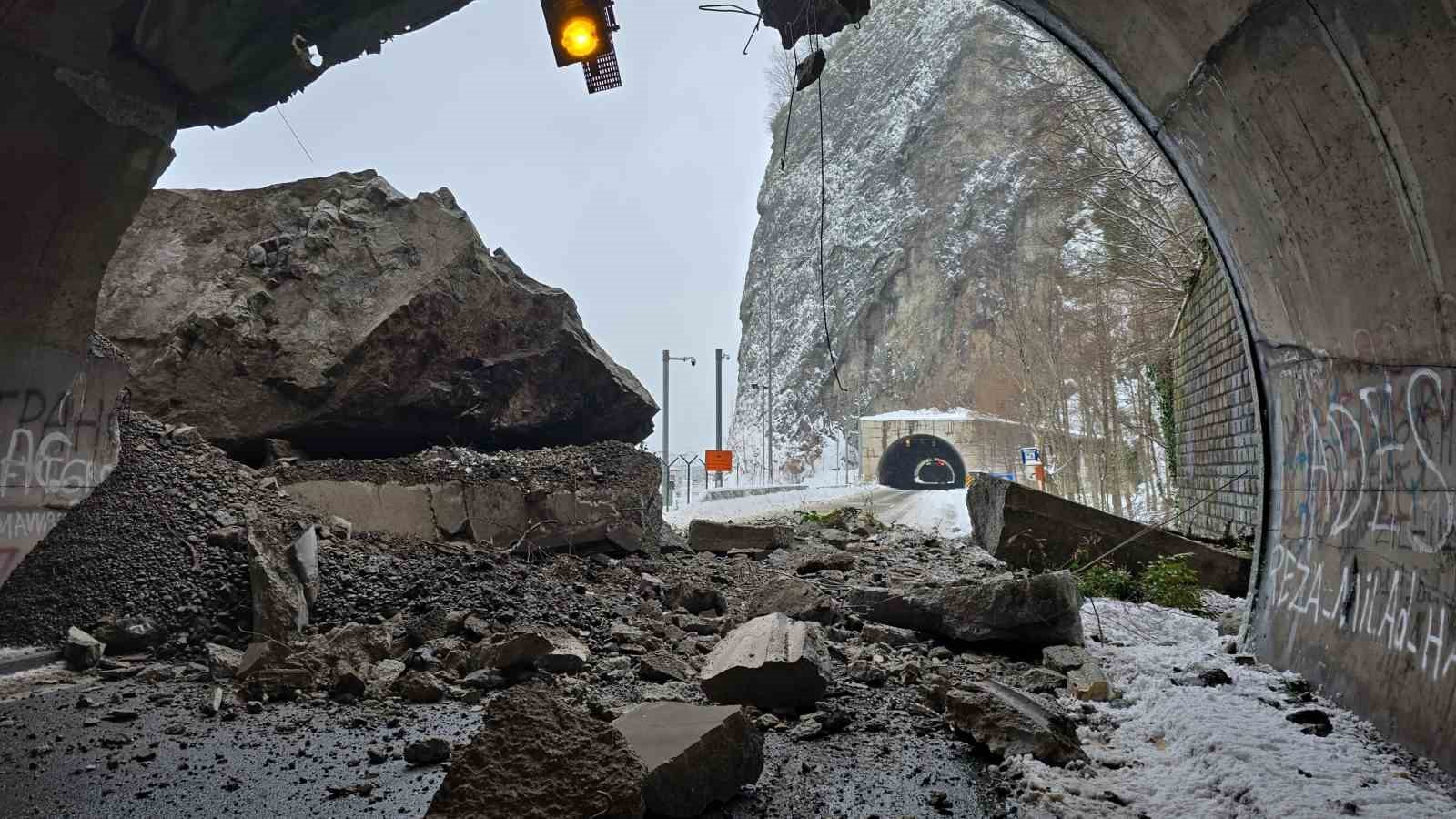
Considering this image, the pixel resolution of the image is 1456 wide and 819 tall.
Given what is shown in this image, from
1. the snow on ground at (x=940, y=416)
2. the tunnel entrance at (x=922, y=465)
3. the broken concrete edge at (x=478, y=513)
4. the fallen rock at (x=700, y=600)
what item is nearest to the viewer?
the fallen rock at (x=700, y=600)

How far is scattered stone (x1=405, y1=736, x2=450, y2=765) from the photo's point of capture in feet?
11.3

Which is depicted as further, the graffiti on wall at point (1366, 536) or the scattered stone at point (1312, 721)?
the scattered stone at point (1312, 721)

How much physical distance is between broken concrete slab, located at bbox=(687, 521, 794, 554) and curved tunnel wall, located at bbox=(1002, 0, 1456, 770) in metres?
5.71

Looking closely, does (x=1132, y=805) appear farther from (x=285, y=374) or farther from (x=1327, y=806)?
(x=285, y=374)

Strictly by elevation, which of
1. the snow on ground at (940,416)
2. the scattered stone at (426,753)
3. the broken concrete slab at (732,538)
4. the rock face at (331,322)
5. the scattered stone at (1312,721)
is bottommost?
the scattered stone at (426,753)

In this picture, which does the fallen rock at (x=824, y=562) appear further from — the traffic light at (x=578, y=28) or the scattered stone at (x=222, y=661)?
the traffic light at (x=578, y=28)

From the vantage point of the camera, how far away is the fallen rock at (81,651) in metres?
5.12

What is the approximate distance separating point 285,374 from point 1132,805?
7.71 m

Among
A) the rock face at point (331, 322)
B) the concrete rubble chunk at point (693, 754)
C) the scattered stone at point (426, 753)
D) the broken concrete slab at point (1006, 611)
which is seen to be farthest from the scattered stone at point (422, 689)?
the rock face at point (331, 322)

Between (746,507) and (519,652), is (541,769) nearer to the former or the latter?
(519,652)

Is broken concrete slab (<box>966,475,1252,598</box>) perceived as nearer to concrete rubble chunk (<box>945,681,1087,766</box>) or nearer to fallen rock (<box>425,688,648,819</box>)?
concrete rubble chunk (<box>945,681,1087,766</box>)

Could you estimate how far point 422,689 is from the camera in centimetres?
444

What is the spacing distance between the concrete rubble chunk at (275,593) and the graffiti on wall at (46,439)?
A: 129cm

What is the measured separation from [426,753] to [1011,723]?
2293 mm
